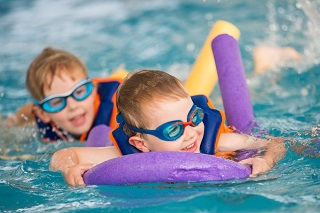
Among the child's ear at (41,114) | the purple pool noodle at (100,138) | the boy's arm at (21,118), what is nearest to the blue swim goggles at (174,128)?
the purple pool noodle at (100,138)

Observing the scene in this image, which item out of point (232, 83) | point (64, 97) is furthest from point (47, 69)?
point (232, 83)

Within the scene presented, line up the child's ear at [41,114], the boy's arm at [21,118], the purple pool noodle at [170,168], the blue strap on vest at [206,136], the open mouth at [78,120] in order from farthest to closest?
the boy's arm at [21,118] < the child's ear at [41,114] < the open mouth at [78,120] < the blue strap on vest at [206,136] < the purple pool noodle at [170,168]

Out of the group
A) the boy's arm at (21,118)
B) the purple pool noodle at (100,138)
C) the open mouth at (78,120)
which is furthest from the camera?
the boy's arm at (21,118)

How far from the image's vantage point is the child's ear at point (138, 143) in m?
4.10

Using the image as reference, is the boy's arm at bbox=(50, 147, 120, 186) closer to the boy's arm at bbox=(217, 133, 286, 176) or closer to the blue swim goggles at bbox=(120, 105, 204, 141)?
the blue swim goggles at bbox=(120, 105, 204, 141)

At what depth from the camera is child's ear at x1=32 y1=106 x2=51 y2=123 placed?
5.79 meters

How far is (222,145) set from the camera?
173 inches

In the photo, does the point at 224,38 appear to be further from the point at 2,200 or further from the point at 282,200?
the point at 2,200

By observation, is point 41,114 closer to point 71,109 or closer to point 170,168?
point 71,109

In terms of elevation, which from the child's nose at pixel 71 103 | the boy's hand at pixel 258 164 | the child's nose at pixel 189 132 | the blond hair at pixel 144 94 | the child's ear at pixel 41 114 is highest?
the blond hair at pixel 144 94

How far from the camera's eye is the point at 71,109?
5520mm

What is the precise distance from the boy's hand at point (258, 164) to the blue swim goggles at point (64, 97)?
192cm

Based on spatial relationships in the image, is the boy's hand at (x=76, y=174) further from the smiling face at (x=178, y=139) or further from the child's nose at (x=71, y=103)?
the child's nose at (x=71, y=103)

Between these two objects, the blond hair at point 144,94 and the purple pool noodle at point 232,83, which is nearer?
the blond hair at point 144,94
